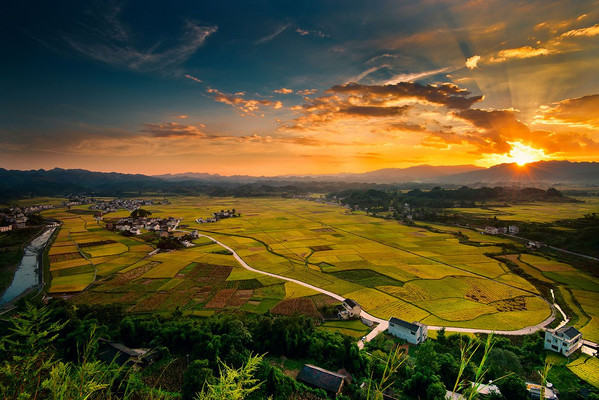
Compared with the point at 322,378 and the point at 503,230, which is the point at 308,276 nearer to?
the point at 322,378

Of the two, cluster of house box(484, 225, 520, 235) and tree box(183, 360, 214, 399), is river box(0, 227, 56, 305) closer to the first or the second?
tree box(183, 360, 214, 399)

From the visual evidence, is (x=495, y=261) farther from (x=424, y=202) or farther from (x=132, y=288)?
(x=424, y=202)

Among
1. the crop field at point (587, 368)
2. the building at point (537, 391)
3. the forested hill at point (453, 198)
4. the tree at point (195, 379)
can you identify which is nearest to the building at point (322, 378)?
the tree at point (195, 379)

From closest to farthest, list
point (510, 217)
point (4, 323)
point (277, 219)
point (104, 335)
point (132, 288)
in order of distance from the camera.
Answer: point (104, 335), point (4, 323), point (132, 288), point (510, 217), point (277, 219)

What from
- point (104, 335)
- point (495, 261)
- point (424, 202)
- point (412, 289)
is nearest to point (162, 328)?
point (104, 335)

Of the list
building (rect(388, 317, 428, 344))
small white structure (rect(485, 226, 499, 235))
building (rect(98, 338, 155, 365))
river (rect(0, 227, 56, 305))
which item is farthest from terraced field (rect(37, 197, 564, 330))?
small white structure (rect(485, 226, 499, 235))

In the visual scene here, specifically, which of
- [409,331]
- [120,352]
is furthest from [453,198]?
[120,352]
